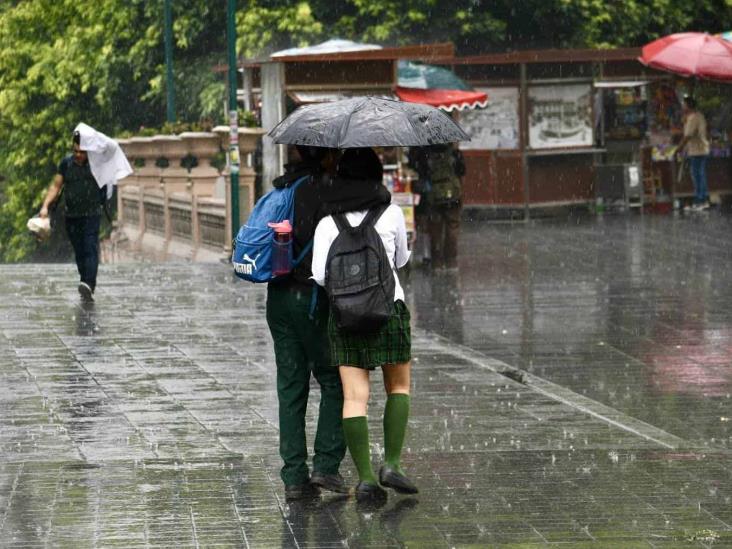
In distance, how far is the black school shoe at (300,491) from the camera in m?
7.21

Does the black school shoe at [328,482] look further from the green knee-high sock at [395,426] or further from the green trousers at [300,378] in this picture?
the green knee-high sock at [395,426]

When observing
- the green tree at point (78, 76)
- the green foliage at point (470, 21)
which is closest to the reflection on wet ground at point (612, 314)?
the green foliage at point (470, 21)

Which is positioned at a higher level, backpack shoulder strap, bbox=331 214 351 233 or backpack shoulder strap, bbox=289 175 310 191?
backpack shoulder strap, bbox=289 175 310 191

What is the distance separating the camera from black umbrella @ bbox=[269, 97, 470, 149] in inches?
273

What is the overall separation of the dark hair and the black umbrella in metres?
0.19

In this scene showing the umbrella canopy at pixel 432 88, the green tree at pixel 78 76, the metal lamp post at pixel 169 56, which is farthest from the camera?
the green tree at pixel 78 76

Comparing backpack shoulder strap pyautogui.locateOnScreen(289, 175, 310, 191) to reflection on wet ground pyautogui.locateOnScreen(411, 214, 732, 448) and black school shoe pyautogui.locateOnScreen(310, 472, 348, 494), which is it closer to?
black school shoe pyautogui.locateOnScreen(310, 472, 348, 494)

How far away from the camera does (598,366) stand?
11.9 m

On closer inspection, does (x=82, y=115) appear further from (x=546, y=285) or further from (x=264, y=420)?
(x=264, y=420)

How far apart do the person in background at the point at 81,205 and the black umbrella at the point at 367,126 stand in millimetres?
8365

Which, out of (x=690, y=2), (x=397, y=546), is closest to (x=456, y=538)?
(x=397, y=546)

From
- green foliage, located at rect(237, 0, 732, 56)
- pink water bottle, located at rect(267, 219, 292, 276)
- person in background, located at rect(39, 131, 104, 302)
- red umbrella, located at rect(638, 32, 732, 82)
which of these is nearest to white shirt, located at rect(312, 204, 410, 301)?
pink water bottle, located at rect(267, 219, 292, 276)

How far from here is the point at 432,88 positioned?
23078mm

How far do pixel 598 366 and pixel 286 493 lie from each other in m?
5.04
